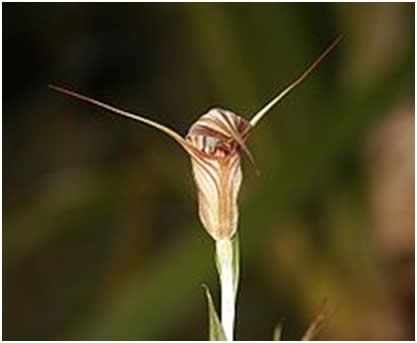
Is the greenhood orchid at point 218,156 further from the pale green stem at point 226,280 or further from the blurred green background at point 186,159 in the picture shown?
the blurred green background at point 186,159

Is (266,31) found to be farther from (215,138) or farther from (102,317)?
(215,138)

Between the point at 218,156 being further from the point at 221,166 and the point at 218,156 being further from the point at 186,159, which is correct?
the point at 186,159

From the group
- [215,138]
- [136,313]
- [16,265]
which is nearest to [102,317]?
[136,313]

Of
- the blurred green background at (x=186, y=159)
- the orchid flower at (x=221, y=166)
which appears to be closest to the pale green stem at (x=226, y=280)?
the orchid flower at (x=221, y=166)

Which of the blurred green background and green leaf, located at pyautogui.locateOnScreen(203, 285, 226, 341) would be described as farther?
the blurred green background

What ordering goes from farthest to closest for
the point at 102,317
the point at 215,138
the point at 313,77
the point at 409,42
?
the point at 313,77, the point at 409,42, the point at 102,317, the point at 215,138

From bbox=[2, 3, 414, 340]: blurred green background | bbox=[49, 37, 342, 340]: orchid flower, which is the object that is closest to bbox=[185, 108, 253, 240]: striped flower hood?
bbox=[49, 37, 342, 340]: orchid flower

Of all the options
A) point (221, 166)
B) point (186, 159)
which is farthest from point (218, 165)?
point (186, 159)

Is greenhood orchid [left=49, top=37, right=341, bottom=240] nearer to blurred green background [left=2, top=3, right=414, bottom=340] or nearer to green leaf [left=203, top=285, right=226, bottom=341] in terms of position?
green leaf [left=203, top=285, right=226, bottom=341]
